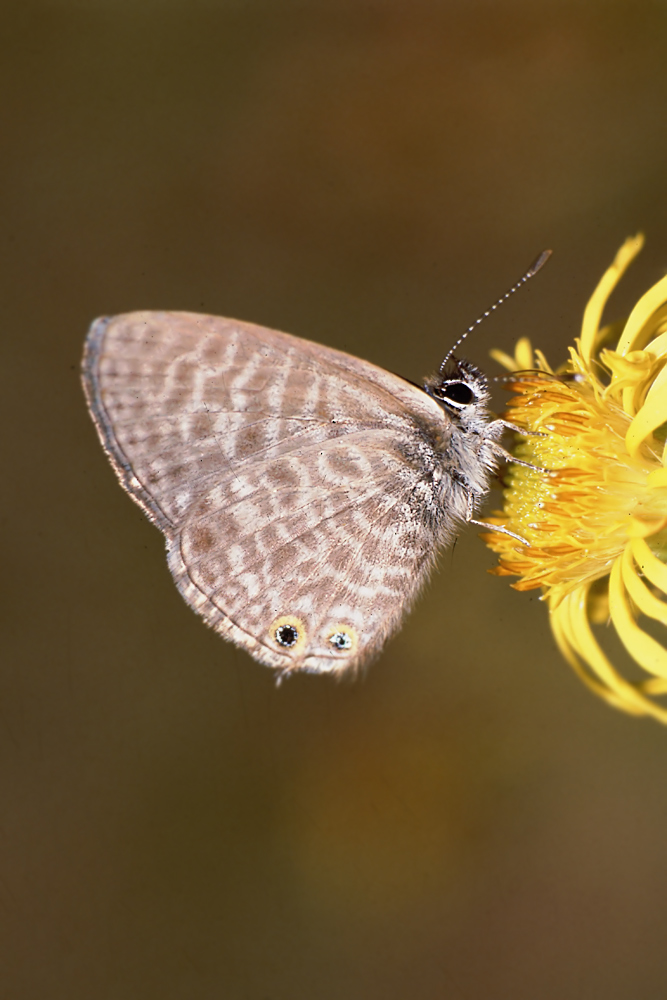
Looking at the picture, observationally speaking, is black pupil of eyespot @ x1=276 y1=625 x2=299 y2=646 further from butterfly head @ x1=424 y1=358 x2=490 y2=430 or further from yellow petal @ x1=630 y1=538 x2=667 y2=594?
yellow petal @ x1=630 y1=538 x2=667 y2=594

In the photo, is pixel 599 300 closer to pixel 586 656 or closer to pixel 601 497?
pixel 601 497

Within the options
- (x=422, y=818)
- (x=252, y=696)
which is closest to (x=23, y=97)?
(x=252, y=696)

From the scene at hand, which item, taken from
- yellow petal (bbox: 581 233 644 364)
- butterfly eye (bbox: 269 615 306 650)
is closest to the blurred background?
yellow petal (bbox: 581 233 644 364)

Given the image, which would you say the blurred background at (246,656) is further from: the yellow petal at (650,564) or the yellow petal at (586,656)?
the yellow petal at (650,564)

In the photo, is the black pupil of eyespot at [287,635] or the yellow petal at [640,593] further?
the black pupil of eyespot at [287,635]

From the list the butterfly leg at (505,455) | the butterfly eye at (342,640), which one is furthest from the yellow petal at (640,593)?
the butterfly eye at (342,640)

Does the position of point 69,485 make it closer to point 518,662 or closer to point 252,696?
point 252,696

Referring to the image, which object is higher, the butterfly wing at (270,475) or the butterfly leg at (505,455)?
the butterfly leg at (505,455)

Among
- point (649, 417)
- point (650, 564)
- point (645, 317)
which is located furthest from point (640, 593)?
point (645, 317)
